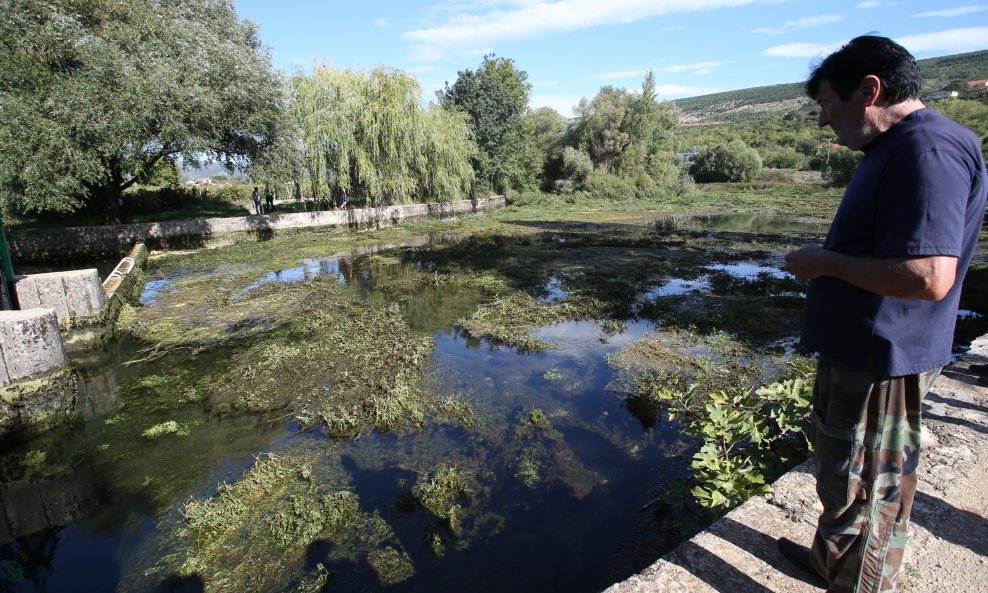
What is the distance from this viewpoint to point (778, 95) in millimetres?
135500

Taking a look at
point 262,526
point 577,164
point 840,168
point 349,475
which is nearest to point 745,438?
point 349,475

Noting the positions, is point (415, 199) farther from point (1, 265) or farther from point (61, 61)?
point (1, 265)

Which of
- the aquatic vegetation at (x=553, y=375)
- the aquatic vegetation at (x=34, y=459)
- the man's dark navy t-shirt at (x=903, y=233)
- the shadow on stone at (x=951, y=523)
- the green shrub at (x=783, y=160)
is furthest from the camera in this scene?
the green shrub at (x=783, y=160)

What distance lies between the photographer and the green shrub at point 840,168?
1524 inches

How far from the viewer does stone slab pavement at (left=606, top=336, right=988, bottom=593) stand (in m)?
2.06

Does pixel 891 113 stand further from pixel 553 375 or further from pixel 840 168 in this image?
pixel 840 168

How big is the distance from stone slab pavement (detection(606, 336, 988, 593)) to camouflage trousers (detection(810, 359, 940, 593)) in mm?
369

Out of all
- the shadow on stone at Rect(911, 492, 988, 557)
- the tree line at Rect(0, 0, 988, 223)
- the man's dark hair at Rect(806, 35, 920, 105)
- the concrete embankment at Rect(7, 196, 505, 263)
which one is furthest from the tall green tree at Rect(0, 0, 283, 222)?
the shadow on stone at Rect(911, 492, 988, 557)

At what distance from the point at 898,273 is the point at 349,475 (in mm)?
3997

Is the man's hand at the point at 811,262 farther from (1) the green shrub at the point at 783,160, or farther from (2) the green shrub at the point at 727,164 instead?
(1) the green shrub at the point at 783,160

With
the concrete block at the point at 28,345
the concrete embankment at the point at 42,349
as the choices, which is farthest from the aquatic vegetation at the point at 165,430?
the concrete block at the point at 28,345

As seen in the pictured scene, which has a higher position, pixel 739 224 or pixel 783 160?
pixel 783 160

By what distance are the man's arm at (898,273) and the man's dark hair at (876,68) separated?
569 mm

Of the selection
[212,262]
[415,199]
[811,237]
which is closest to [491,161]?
[415,199]
